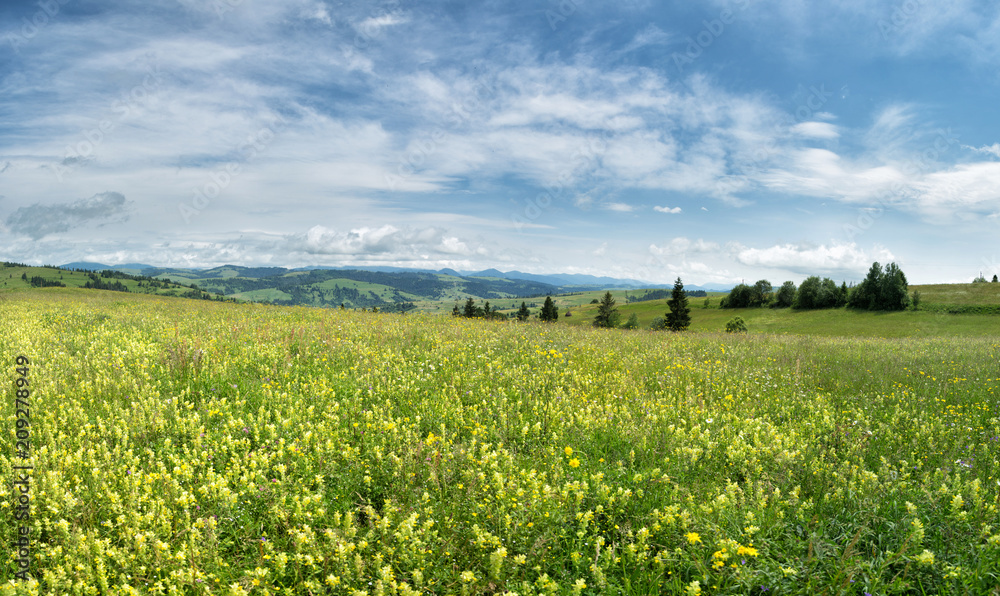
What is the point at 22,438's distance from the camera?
5.33 meters

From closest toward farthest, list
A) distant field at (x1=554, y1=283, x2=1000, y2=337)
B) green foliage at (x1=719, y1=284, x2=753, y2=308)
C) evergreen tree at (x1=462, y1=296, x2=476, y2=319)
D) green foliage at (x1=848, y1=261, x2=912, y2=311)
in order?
1. evergreen tree at (x1=462, y1=296, x2=476, y2=319)
2. distant field at (x1=554, y1=283, x2=1000, y2=337)
3. green foliage at (x1=848, y1=261, x2=912, y2=311)
4. green foliage at (x1=719, y1=284, x2=753, y2=308)

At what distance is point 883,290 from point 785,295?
31.7m

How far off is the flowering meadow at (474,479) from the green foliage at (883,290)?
105429mm

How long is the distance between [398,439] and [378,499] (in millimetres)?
1016

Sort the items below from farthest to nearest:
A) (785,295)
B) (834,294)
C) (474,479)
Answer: (785,295) < (834,294) < (474,479)

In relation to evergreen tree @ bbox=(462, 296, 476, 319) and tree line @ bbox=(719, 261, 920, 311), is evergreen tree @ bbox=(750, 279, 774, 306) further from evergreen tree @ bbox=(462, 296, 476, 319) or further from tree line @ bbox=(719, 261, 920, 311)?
evergreen tree @ bbox=(462, 296, 476, 319)

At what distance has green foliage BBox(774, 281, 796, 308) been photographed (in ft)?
391

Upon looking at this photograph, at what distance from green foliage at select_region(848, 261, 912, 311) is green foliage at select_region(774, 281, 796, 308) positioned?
21.9m

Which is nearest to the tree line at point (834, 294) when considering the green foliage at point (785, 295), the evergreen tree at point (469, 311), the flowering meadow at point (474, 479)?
the green foliage at point (785, 295)

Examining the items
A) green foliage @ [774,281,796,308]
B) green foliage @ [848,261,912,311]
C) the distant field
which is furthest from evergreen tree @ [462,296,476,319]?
green foliage @ [774,281,796,308]

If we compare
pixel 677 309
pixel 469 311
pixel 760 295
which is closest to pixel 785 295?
pixel 760 295

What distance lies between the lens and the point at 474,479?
445cm

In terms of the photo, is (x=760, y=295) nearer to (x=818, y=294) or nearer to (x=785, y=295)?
(x=785, y=295)

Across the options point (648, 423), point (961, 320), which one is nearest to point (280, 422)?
point (648, 423)
